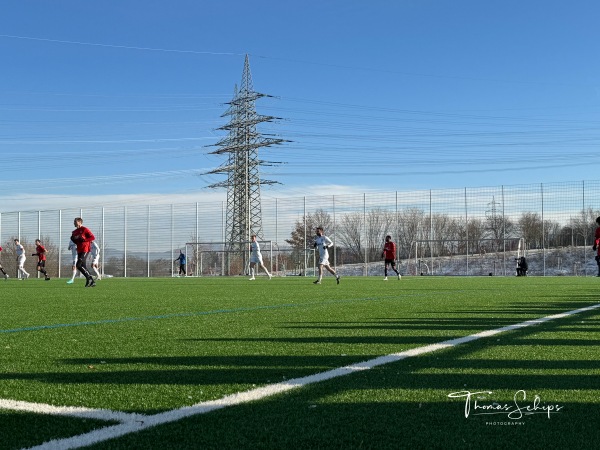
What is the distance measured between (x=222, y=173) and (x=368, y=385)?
53944mm

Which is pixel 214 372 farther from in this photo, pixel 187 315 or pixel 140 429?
pixel 187 315

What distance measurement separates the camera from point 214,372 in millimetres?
4477

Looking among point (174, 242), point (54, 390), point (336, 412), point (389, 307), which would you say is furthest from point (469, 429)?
point (174, 242)

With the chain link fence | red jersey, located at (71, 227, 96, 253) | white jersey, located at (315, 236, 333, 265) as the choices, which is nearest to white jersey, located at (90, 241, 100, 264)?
red jersey, located at (71, 227, 96, 253)

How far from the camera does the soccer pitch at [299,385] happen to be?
9.69 feet

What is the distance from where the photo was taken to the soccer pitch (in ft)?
9.69

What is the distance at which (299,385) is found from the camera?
4.00 m
